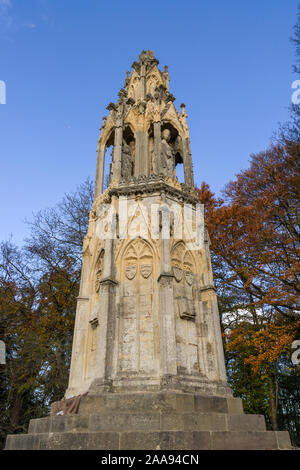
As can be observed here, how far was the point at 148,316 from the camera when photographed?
7883 millimetres

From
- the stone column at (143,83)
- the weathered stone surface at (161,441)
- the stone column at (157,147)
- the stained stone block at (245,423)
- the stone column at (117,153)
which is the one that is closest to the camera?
the weathered stone surface at (161,441)

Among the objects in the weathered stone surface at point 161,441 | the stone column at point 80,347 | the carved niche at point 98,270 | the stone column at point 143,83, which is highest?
the stone column at point 143,83

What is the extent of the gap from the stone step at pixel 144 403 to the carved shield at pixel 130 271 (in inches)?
110

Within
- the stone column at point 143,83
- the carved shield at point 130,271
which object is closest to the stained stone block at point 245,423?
the carved shield at point 130,271

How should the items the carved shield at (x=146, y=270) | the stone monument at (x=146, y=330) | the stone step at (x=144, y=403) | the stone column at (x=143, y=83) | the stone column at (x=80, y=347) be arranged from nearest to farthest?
1. the stone monument at (x=146, y=330)
2. the stone step at (x=144, y=403)
3. the stone column at (x=80, y=347)
4. the carved shield at (x=146, y=270)
5. the stone column at (x=143, y=83)

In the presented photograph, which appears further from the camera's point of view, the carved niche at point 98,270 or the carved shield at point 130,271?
the carved niche at point 98,270

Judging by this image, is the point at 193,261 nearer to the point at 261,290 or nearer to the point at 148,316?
the point at 148,316

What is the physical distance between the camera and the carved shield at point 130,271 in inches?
331

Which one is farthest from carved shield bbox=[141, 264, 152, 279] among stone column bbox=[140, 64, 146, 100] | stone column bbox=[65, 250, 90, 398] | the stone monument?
stone column bbox=[140, 64, 146, 100]

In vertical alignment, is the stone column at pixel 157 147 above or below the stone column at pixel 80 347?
above

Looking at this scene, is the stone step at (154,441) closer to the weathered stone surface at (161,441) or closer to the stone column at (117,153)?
the weathered stone surface at (161,441)

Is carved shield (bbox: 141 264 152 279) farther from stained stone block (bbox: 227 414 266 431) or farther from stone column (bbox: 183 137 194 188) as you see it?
stone column (bbox: 183 137 194 188)

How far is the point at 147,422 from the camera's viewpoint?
237 inches

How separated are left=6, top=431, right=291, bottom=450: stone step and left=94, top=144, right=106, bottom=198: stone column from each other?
7226mm
